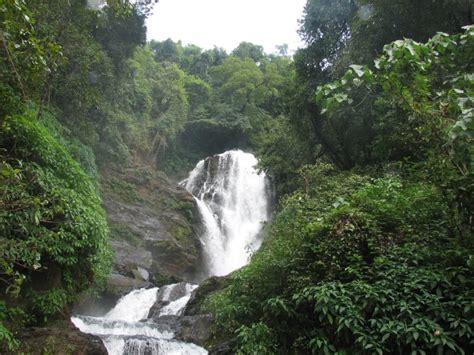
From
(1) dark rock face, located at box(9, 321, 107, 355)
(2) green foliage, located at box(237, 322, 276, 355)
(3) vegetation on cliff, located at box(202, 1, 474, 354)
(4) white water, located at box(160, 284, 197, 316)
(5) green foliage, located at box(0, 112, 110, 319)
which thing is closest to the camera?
(3) vegetation on cliff, located at box(202, 1, 474, 354)

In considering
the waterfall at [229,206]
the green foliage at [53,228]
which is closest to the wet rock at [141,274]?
the waterfall at [229,206]

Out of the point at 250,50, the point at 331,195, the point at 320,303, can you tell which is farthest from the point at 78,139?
the point at 250,50

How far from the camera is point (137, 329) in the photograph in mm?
9648

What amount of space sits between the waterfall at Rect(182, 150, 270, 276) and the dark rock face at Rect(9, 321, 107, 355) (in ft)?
41.2

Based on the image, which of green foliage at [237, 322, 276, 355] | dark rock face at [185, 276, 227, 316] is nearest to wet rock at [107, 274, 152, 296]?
dark rock face at [185, 276, 227, 316]

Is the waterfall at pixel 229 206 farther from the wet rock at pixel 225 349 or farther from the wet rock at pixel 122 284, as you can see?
the wet rock at pixel 225 349

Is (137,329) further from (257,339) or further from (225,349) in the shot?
(257,339)

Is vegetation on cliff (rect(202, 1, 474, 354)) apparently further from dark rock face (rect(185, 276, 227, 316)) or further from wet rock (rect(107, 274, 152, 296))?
wet rock (rect(107, 274, 152, 296))

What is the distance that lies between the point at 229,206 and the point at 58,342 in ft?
56.1

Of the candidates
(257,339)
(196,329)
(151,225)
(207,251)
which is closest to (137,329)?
(196,329)

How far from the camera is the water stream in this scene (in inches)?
321

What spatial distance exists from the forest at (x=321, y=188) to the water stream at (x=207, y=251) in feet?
4.46

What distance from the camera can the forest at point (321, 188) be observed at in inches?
155

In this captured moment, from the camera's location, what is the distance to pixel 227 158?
2578 centimetres
